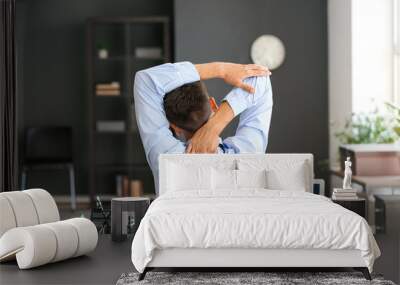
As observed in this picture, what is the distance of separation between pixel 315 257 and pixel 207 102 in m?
2.63

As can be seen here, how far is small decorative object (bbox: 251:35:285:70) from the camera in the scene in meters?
8.66

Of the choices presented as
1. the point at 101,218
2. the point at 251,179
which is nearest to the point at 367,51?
the point at 251,179

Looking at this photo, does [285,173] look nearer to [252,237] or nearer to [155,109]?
[155,109]

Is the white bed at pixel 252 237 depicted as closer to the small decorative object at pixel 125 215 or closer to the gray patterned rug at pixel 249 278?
the gray patterned rug at pixel 249 278

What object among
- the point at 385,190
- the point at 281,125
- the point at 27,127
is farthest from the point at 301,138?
the point at 27,127

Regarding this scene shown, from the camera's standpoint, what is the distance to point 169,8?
9.66 metres

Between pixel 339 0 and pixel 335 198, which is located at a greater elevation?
pixel 339 0

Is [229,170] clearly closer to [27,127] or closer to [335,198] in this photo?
[335,198]

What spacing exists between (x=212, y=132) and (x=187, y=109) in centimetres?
32

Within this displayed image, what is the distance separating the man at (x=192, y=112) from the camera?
23.1 feet

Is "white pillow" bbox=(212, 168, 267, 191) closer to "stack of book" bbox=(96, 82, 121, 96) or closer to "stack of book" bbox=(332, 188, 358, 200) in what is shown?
"stack of book" bbox=(332, 188, 358, 200)

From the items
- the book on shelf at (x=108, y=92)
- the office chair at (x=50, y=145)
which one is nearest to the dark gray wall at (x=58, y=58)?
the office chair at (x=50, y=145)

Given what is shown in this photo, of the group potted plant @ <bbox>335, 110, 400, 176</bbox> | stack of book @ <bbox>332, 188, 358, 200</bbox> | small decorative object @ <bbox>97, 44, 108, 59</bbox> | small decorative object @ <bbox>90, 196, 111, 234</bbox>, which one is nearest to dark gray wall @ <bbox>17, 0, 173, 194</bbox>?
small decorative object @ <bbox>97, 44, 108, 59</bbox>

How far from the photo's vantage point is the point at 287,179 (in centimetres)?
629
